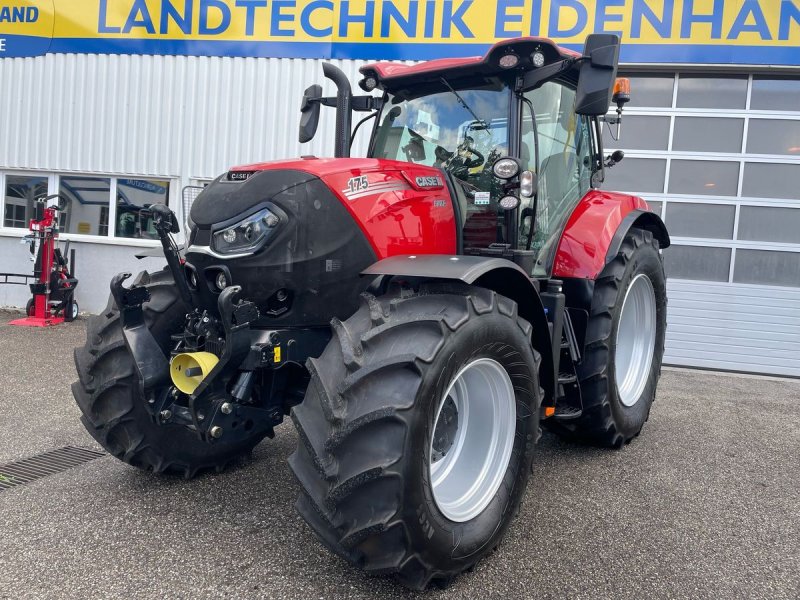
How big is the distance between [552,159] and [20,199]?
8522mm

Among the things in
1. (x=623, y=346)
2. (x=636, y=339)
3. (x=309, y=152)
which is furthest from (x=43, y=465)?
(x=309, y=152)

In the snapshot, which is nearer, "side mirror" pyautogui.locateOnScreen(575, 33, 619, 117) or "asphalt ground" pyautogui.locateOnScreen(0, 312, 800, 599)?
"asphalt ground" pyautogui.locateOnScreen(0, 312, 800, 599)

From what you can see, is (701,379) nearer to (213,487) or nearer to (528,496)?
(528,496)

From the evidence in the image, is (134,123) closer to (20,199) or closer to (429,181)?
(20,199)

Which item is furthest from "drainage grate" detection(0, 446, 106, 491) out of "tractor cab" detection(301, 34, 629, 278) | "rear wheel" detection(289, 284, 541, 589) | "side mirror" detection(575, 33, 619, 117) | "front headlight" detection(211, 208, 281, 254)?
"side mirror" detection(575, 33, 619, 117)

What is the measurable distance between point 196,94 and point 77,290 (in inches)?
126

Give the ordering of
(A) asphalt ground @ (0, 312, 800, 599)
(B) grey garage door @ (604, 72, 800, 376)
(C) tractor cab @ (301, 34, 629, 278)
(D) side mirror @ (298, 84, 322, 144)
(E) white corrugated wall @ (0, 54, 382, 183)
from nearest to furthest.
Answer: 1. (A) asphalt ground @ (0, 312, 800, 599)
2. (C) tractor cab @ (301, 34, 629, 278)
3. (D) side mirror @ (298, 84, 322, 144)
4. (B) grey garage door @ (604, 72, 800, 376)
5. (E) white corrugated wall @ (0, 54, 382, 183)

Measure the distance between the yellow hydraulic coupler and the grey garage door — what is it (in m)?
6.41

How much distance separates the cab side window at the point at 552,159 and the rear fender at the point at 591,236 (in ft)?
0.21

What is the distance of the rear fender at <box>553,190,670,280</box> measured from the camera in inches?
146

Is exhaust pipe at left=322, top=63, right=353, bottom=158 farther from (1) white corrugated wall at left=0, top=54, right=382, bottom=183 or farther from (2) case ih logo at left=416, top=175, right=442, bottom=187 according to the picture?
(1) white corrugated wall at left=0, top=54, right=382, bottom=183

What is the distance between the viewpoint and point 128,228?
9.03 meters

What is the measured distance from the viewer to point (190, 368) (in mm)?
2650

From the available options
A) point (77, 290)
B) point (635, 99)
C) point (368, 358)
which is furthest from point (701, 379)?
point (77, 290)
